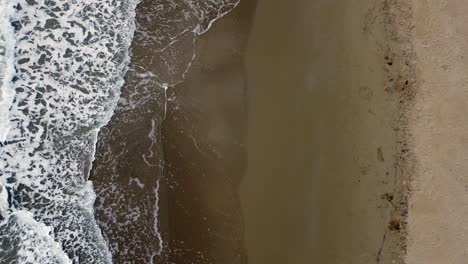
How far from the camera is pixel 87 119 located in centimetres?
570

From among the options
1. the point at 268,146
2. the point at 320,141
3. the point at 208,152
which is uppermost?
the point at 320,141

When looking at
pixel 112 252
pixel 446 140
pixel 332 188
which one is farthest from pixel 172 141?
pixel 446 140

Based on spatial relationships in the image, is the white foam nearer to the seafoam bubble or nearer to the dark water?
the seafoam bubble

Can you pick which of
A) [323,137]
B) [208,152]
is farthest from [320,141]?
[208,152]

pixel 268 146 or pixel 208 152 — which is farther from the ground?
pixel 268 146

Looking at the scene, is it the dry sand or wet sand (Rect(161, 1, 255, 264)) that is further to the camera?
wet sand (Rect(161, 1, 255, 264))

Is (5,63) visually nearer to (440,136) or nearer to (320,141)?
(320,141)

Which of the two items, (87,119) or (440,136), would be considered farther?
(87,119)

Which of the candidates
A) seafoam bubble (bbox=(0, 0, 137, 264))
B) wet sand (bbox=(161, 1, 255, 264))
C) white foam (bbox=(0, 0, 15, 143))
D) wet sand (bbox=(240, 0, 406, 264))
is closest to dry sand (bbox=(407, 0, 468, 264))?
wet sand (bbox=(240, 0, 406, 264))

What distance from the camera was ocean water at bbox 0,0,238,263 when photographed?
5.46m

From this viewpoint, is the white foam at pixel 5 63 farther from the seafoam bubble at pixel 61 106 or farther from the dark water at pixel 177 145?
the dark water at pixel 177 145

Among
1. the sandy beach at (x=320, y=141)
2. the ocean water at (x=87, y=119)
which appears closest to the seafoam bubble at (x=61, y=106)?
the ocean water at (x=87, y=119)

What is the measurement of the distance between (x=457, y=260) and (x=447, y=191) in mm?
702

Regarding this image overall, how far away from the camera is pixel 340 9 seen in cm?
589
